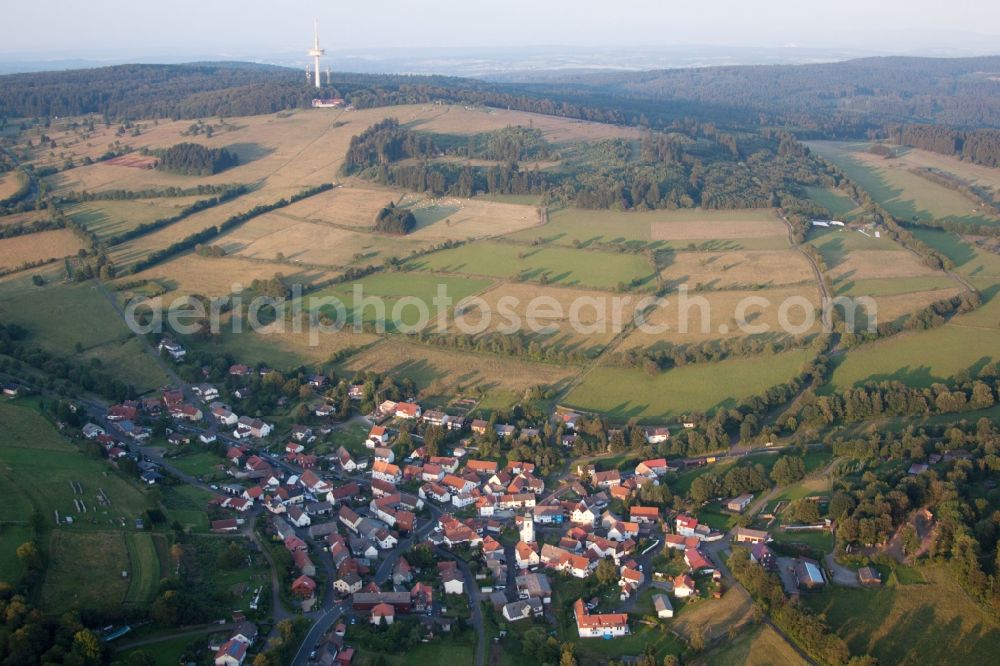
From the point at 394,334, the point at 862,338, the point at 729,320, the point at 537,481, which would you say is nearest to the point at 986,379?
the point at 862,338

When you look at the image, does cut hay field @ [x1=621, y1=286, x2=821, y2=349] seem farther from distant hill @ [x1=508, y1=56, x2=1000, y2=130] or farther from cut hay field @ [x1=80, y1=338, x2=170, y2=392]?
distant hill @ [x1=508, y1=56, x2=1000, y2=130]

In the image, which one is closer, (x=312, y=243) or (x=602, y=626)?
(x=602, y=626)

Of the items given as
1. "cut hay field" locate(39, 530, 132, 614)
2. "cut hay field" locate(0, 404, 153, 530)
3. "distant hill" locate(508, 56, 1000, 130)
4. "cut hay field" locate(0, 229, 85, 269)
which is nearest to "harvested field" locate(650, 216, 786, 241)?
"cut hay field" locate(0, 404, 153, 530)

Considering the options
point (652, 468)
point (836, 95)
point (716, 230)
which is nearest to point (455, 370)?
→ point (652, 468)

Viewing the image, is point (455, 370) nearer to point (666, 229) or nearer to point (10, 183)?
point (666, 229)

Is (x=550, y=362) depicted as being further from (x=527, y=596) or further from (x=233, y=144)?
(x=233, y=144)

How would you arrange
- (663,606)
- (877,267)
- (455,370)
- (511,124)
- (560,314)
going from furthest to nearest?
(511,124) → (877,267) → (560,314) → (455,370) → (663,606)
